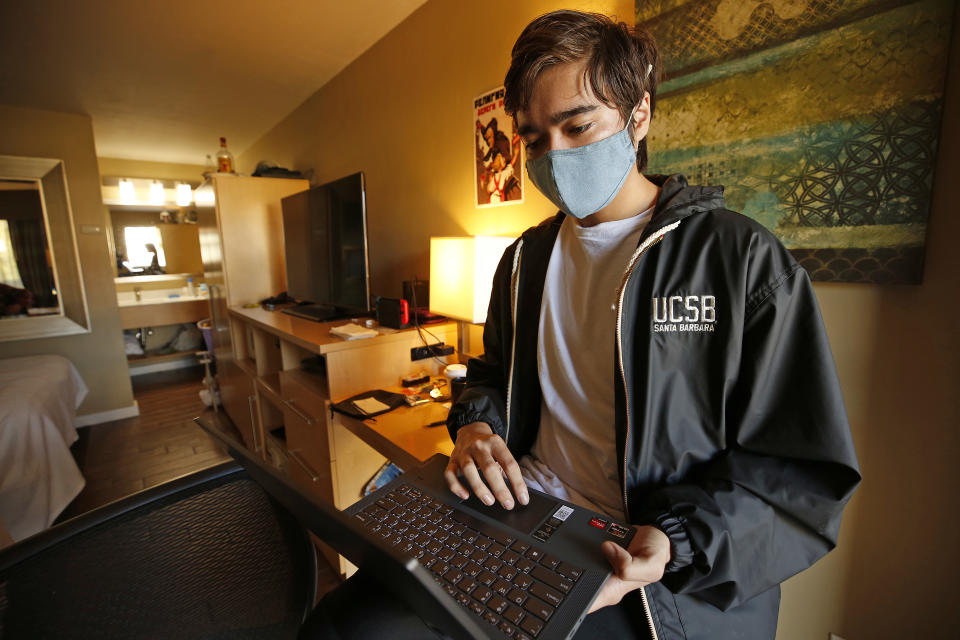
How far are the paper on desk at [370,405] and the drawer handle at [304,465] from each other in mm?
447

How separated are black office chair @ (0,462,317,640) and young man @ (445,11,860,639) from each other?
0.91ft

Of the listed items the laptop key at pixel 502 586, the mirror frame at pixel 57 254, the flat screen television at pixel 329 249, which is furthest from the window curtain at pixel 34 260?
the laptop key at pixel 502 586

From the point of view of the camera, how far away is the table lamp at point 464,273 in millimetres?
1382

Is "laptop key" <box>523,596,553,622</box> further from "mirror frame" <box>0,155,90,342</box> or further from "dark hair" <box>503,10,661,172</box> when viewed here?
"mirror frame" <box>0,155,90,342</box>

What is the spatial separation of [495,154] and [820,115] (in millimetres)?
991

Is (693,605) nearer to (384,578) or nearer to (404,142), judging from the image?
(384,578)

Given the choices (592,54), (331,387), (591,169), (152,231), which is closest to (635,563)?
(591,169)

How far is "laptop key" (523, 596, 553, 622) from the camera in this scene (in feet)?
1.54

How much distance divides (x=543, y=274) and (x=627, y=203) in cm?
22

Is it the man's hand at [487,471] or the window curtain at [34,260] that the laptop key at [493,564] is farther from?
the window curtain at [34,260]

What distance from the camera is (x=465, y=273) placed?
4.69 ft

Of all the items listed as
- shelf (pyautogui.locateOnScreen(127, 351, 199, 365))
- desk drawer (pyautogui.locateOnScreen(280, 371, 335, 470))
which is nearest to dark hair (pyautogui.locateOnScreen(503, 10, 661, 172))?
desk drawer (pyautogui.locateOnScreen(280, 371, 335, 470))

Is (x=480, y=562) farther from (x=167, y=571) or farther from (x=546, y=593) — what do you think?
(x=167, y=571)

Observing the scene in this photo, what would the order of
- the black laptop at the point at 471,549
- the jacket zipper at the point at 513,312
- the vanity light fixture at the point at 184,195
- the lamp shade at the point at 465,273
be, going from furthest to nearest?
the vanity light fixture at the point at 184,195, the lamp shade at the point at 465,273, the jacket zipper at the point at 513,312, the black laptop at the point at 471,549
